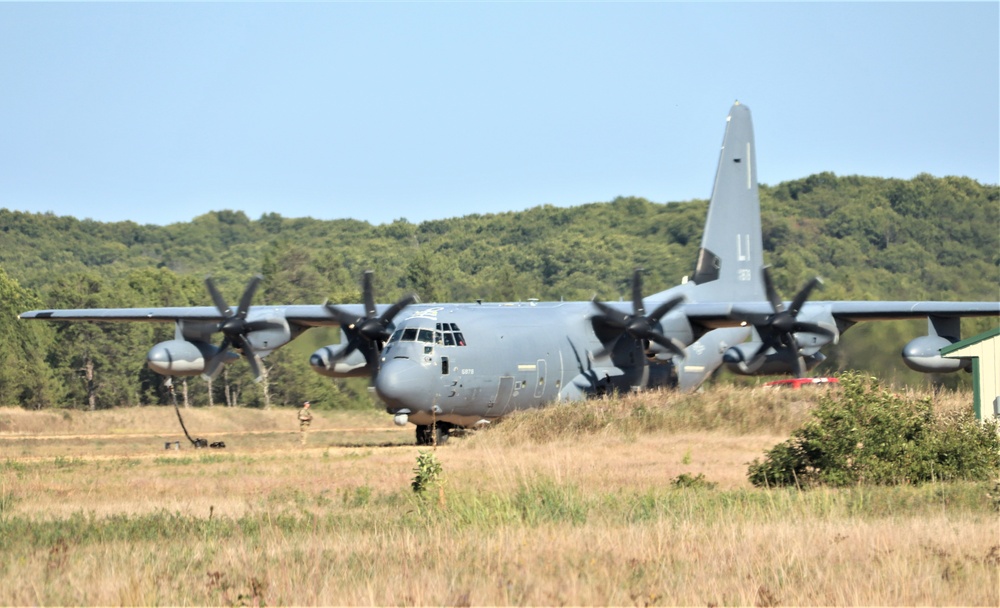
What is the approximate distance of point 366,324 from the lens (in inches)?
1141

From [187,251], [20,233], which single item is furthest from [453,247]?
[20,233]

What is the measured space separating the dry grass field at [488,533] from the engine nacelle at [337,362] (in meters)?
6.81

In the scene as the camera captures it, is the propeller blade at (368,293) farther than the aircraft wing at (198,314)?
No

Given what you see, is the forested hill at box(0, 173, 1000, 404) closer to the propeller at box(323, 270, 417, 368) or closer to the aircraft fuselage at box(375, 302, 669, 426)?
the propeller at box(323, 270, 417, 368)

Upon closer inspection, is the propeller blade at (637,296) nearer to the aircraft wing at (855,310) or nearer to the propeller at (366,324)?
the aircraft wing at (855,310)

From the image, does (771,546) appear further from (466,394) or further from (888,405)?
(466,394)

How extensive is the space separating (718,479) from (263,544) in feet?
26.2

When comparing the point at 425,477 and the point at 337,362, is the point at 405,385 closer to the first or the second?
the point at 337,362

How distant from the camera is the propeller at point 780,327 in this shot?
27781mm

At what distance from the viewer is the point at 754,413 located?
988 inches

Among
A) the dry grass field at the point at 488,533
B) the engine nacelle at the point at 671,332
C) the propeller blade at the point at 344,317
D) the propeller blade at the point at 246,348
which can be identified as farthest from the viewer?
the propeller blade at the point at 246,348

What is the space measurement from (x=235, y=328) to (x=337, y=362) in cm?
276

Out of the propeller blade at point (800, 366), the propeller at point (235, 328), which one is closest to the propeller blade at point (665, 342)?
the propeller blade at point (800, 366)

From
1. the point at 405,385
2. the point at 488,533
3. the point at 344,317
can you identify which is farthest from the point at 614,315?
the point at 488,533
